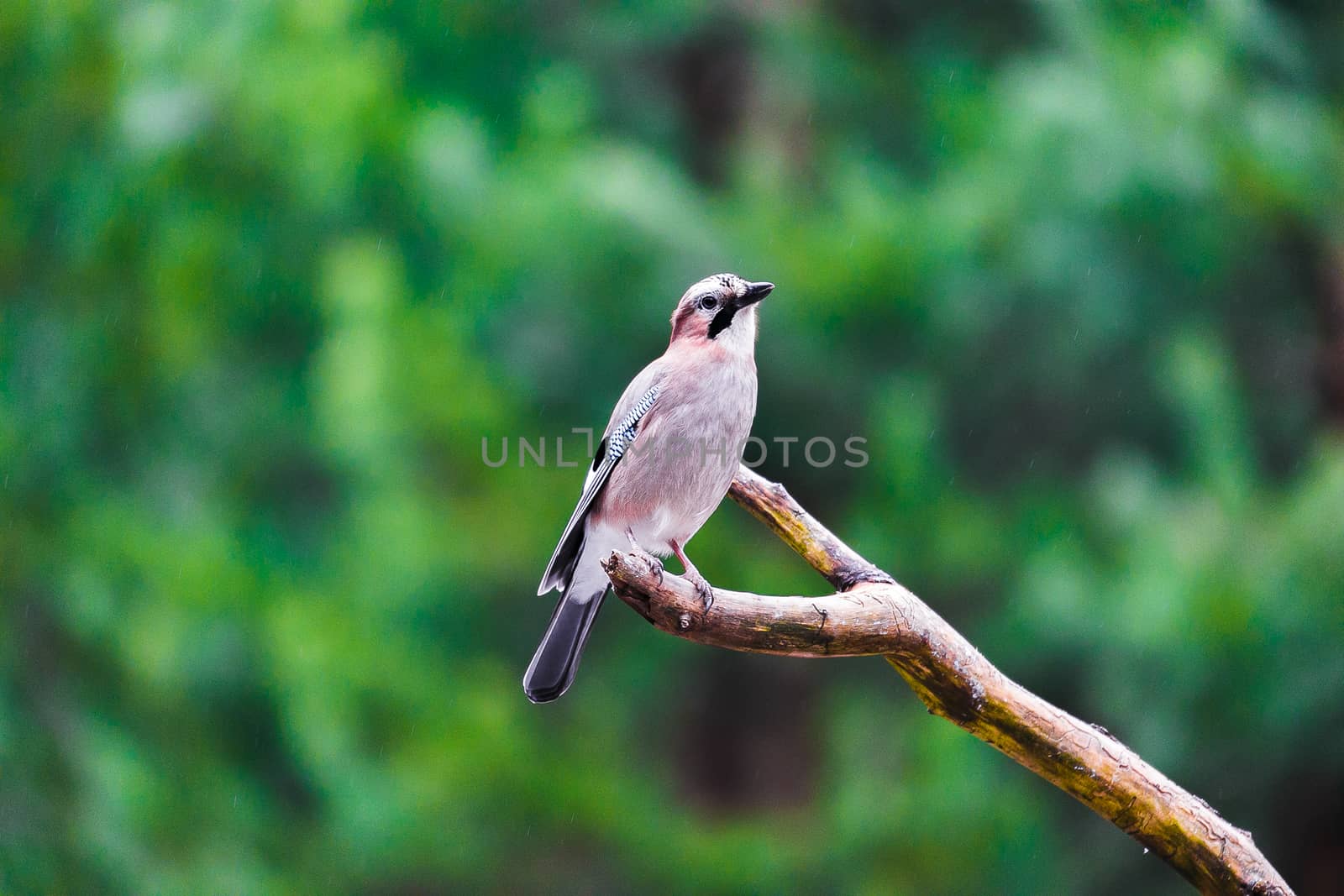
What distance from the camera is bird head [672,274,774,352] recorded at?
11.2ft

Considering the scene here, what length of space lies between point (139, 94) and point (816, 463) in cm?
357

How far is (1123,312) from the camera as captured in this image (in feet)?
17.5

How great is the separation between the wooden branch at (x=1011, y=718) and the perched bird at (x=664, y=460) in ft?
1.17

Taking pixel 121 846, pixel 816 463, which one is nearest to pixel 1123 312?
pixel 816 463

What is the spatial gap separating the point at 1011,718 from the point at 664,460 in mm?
1074

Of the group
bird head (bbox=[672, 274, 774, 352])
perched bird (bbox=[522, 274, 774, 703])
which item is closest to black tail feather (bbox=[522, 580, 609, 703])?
perched bird (bbox=[522, 274, 774, 703])

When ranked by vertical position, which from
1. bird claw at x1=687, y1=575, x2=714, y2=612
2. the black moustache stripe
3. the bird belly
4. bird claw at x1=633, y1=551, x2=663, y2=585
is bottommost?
bird claw at x1=687, y1=575, x2=714, y2=612

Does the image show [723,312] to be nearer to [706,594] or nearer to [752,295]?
[752,295]

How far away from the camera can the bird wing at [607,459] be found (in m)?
3.34

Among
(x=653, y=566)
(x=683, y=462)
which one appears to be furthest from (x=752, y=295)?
(x=653, y=566)

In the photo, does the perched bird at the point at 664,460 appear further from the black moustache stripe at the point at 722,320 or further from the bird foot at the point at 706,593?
the bird foot at the point at 706,593

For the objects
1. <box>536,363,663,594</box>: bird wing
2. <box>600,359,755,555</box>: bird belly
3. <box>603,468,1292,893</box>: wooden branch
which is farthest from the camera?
<box>536,363,663,594</box>: bird wing

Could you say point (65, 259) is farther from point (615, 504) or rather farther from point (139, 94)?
point (615, 504)

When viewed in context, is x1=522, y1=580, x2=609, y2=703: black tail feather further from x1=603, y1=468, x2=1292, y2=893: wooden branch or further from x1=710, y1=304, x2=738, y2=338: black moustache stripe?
x1=710, y1=304, x2=738, y2=338: black moustache stripe
